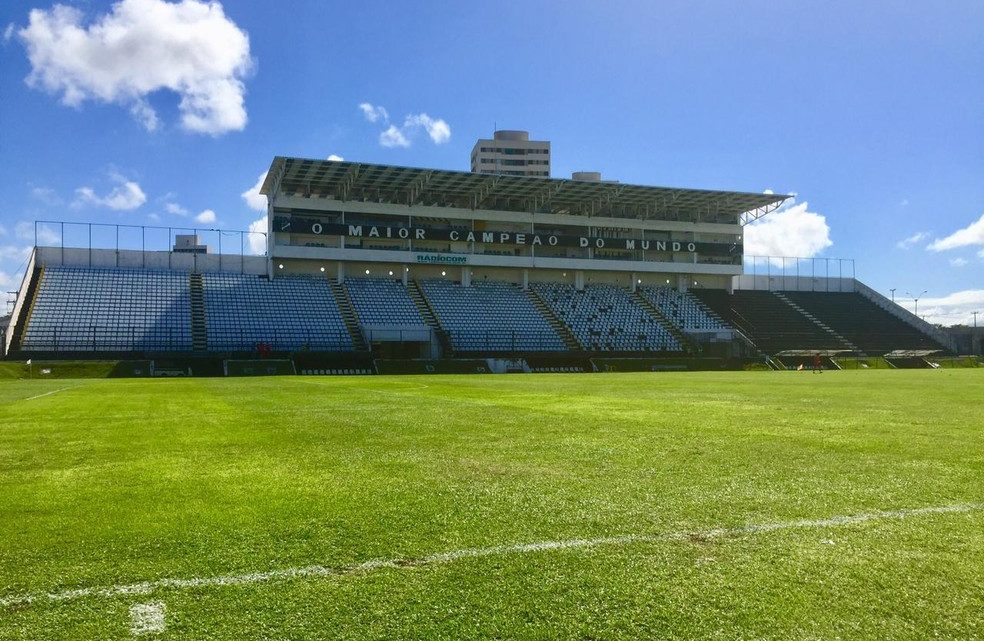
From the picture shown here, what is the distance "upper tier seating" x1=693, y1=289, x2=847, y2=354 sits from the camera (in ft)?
197

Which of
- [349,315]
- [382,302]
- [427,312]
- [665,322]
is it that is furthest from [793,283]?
[349,315]

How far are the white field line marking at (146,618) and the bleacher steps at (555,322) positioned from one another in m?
51.4

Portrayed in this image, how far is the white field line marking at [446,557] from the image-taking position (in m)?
3.62

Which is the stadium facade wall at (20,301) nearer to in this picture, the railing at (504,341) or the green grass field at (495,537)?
the railing at (504,341)

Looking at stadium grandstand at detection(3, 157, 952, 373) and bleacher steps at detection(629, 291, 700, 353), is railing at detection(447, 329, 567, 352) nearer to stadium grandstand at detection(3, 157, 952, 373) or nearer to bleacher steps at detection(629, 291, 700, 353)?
stadium grandstand at detection(3, 157, 952, 373)

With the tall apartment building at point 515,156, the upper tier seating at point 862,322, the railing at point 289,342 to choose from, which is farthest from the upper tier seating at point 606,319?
the tall apartment building at point 515,156

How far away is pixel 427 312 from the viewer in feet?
186

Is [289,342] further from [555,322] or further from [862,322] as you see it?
[862,322]

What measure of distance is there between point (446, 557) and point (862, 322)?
72.6m

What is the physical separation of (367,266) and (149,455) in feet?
177

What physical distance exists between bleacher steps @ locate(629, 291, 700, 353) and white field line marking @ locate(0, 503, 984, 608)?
53.5 m

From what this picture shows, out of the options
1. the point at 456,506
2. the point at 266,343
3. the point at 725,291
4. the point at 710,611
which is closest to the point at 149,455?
the point at 456,506

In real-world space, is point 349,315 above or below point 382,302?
below

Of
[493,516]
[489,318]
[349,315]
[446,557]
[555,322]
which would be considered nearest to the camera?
[446,557]
